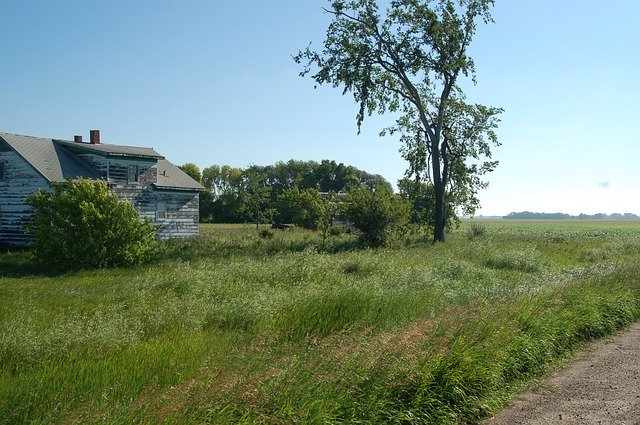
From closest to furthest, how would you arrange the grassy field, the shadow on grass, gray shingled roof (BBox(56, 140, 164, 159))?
the grassy field
the shadow on grass
gray shingled roof (BBox(56, 140, 164, 159))

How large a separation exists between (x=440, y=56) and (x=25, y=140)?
25.3 m

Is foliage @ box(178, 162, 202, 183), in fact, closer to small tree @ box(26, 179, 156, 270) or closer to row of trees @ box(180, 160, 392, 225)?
row of trees @ box(180, 160, 392, 225)

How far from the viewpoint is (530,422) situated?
24.0 ft

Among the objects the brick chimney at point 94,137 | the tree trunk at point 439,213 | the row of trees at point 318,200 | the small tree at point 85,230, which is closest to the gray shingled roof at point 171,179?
the brick chimney at point 94,137

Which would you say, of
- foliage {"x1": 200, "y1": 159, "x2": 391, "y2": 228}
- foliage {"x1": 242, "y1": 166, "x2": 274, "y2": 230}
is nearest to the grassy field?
foliage {"x1": 242, "y1": 166, "x2": 274, "y2": 230}

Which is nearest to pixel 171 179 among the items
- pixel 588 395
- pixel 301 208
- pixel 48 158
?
pixel 48 158

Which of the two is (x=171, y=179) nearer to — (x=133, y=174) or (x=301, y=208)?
(x=133, y=174)

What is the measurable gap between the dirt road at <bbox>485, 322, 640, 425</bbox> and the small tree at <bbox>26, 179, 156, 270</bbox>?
748 inches

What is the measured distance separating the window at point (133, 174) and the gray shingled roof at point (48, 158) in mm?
2083

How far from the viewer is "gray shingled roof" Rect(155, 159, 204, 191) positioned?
4169 cm

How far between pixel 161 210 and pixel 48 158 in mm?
7727

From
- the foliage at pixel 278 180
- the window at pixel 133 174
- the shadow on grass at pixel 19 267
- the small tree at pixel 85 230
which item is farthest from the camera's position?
the foliage at pixel 278 180

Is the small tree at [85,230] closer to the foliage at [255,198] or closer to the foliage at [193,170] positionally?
the foliage at [255,198]

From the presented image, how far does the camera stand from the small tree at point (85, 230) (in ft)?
80.2
